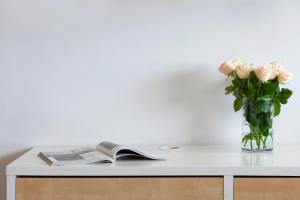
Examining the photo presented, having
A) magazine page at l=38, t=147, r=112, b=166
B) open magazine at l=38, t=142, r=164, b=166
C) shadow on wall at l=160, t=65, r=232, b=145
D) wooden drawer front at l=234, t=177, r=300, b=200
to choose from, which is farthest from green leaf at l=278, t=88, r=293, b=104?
magazine page at l=38, t=147, r=112, b=166

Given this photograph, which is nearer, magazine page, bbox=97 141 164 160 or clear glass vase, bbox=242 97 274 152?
magazine page, bbox=97 141 164 160

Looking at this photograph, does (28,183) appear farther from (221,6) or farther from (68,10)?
(221,6)

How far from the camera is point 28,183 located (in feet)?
4.80

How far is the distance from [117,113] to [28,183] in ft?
1.85

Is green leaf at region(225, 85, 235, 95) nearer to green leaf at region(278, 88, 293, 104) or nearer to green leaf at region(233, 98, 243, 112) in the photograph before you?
green leaf at region(233, 98, 243, 112)

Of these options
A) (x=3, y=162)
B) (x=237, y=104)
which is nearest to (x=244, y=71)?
(x=237, y=104)

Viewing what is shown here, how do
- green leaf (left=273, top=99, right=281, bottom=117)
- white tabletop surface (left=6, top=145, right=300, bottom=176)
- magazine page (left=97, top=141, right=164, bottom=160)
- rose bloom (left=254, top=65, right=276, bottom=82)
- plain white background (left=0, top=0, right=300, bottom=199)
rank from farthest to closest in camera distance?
plain white background (left=0, top=0, right=300, bottom=199) < green leaf (left=273, top=99, right=281, bottom=117) < rose bloom (left=254, top=65, right=276, bottom=82) < magazine page (left=97, top=141, right=164, bottom=160) < white tabletop surface (left=6, top=145, right=300, bottom=176)

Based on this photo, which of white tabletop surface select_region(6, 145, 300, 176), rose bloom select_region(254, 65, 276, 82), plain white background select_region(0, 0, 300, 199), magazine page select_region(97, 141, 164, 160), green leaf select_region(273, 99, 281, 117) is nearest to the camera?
white tabletop surface select_region(6, 145, 300, 176)

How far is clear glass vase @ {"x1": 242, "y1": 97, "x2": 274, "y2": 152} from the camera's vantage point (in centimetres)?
173

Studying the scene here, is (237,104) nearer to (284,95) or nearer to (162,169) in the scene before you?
(284,95)

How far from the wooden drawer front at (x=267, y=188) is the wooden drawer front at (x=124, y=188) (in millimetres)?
66

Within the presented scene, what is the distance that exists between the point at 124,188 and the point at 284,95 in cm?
72

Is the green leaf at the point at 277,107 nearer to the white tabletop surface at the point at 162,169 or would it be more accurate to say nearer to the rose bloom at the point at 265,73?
the rose bloom at the point at 265,73

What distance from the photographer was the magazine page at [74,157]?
1.51 m
